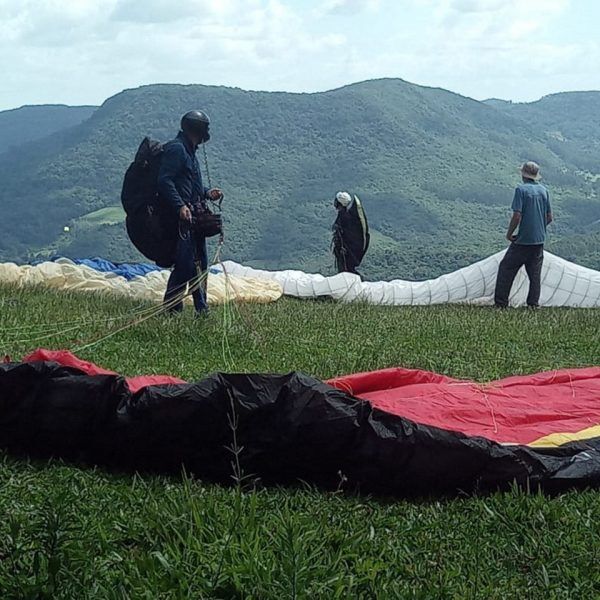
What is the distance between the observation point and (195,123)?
8.34 m

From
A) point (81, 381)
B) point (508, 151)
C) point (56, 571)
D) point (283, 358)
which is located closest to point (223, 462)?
point (81, 381)

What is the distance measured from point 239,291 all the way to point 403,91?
16018cm

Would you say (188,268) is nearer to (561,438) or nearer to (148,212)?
(148,212)

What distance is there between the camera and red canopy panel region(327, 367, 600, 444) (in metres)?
4.40

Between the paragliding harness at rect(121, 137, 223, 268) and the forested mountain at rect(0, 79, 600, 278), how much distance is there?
65470 mm

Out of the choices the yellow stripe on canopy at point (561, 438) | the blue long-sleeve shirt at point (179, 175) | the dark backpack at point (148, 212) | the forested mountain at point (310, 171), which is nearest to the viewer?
the yellow stripe on canopy at point (561, 438)

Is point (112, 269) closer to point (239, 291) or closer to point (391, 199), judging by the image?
point (239, 291)

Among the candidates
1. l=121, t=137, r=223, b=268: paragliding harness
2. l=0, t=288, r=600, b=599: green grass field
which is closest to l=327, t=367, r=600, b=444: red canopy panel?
l=0, t=288, r=600, b=599: green grass field

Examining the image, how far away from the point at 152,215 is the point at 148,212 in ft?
0.29

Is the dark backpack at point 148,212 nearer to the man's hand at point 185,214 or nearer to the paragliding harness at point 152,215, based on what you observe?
the paragliding harness at point 152,215

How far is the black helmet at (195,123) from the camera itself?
328 inches

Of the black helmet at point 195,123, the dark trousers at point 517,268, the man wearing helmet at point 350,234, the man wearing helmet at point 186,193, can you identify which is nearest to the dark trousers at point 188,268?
the man wearing helmet at point 186,193

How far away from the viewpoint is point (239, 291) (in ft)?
37.4

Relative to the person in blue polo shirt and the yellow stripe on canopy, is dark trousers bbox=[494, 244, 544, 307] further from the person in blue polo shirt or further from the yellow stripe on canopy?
the yellow stripe on canopy
